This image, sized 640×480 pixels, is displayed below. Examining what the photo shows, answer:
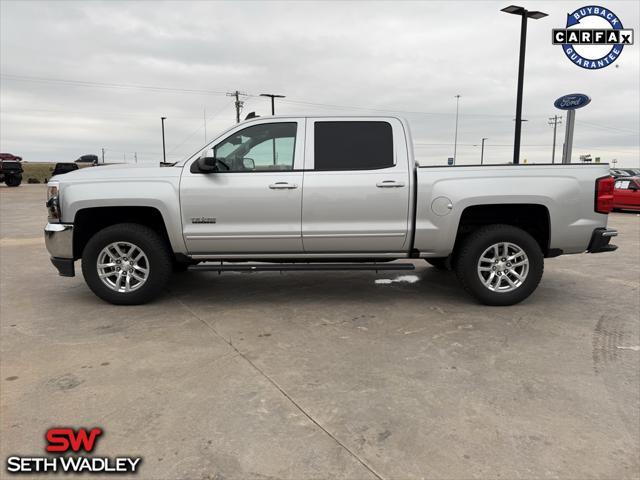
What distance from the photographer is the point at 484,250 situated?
4.96 meters

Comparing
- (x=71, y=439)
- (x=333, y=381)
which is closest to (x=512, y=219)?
(x=333, y=381)

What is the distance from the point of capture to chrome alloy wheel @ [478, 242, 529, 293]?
5.01 metres

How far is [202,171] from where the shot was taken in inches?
193

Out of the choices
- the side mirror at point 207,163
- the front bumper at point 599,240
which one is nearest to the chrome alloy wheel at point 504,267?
the front bumper at point 599,240

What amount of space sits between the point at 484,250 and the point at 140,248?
11.9 ft

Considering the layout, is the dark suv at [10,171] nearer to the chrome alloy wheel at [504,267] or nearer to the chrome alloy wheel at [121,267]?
the chrome alloy wheel at [121,267]

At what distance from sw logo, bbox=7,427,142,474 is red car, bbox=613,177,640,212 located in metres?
18.1

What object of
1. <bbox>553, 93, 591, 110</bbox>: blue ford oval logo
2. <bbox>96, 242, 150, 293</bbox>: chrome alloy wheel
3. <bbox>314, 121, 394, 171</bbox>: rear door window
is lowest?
<bbox>96, 242, 150, 293</bbox>: chrome alloy wheel

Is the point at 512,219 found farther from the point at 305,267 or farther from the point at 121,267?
the point at 121,267

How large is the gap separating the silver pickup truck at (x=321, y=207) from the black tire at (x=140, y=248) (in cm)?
1

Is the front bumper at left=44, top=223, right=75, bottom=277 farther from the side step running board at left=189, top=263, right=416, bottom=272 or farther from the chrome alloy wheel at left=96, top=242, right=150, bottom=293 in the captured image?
the side step running board at left=189, top=263, right=416, bottom=272

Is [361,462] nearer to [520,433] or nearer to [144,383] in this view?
[520,433]

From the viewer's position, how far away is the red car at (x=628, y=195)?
1642 centimetres

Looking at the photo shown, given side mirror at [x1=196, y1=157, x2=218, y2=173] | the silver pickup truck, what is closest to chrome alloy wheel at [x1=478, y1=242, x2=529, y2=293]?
the silver pickup truck
